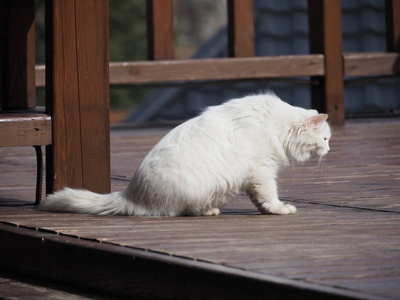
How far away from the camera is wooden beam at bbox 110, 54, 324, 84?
703cm

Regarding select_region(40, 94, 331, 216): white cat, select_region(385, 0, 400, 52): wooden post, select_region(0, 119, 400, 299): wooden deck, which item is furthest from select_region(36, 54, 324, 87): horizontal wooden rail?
select_region(40, 94, 331, 216): white cat

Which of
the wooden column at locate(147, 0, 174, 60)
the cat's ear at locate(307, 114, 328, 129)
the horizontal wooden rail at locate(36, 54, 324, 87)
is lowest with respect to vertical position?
the cat's ear at locate(307, 114, 328, 129)

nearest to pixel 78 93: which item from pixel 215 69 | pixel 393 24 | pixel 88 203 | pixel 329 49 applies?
pixel 88 203

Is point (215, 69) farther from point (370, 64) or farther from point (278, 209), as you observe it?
point (278, 209)

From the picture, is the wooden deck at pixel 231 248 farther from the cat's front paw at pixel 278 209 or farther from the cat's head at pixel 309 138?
the cat's head at pixel 309 138

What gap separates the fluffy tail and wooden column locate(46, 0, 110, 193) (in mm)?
210

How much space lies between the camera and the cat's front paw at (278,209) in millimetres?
3541

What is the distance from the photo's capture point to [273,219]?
3432 millimetres

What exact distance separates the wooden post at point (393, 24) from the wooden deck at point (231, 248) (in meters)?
3.69

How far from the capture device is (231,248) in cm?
275

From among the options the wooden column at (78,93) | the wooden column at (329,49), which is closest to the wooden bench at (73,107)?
the wooden column at (78,93)

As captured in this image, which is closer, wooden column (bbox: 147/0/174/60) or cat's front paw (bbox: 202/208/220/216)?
cat's front paw (bbox: 202/208/220/216)

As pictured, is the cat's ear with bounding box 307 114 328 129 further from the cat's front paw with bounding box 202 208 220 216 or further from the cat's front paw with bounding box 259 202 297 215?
the cat's front paw with bounding box 202 208 220 216

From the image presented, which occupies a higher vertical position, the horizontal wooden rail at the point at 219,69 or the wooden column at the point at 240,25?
the wooden column at the point at 240,25
